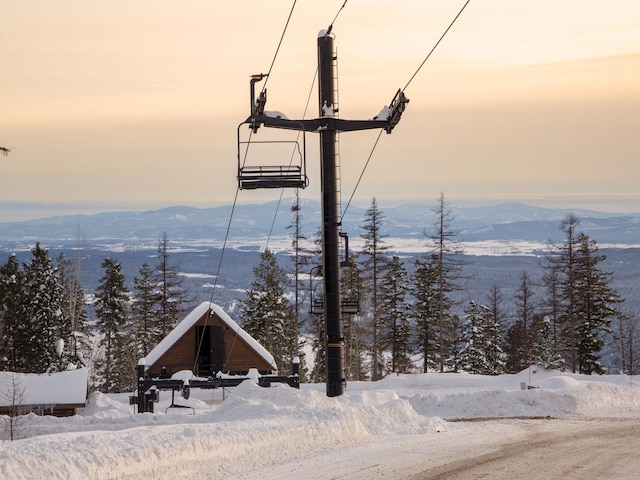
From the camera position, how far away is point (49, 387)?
4112 centimetres

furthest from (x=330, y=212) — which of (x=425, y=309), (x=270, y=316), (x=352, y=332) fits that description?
(x=270, y=316)

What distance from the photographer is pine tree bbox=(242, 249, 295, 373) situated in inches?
2509

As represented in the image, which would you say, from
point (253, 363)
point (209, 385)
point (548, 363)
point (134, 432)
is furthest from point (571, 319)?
point (134, 432)

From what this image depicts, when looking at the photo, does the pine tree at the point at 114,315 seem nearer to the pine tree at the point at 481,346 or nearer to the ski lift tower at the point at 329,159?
the pine tree at the point at 481,346

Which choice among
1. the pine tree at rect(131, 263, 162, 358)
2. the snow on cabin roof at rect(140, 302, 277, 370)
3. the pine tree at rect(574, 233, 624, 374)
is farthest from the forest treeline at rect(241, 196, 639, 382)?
the snow on cabin roof at rect(140, 302, 277, 370)

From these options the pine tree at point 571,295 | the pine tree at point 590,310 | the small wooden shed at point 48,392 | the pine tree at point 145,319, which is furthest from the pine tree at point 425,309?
the small wooden shed at point 48,392

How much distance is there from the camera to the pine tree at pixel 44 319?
57.6 metres

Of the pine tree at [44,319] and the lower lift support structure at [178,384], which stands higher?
the pine tree at [44,319]

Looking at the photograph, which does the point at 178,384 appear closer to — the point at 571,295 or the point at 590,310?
the point at 571,295

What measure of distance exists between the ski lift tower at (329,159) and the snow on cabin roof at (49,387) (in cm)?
2123

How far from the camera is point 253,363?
41.9 m

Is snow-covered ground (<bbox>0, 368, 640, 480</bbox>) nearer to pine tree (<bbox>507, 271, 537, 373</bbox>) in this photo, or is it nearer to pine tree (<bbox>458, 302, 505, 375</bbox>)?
pine tree (<bbox>458, 302, 505, 375</bbox>)

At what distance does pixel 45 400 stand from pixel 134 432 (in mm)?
28062

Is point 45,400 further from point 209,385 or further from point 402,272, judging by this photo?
point 402,272
